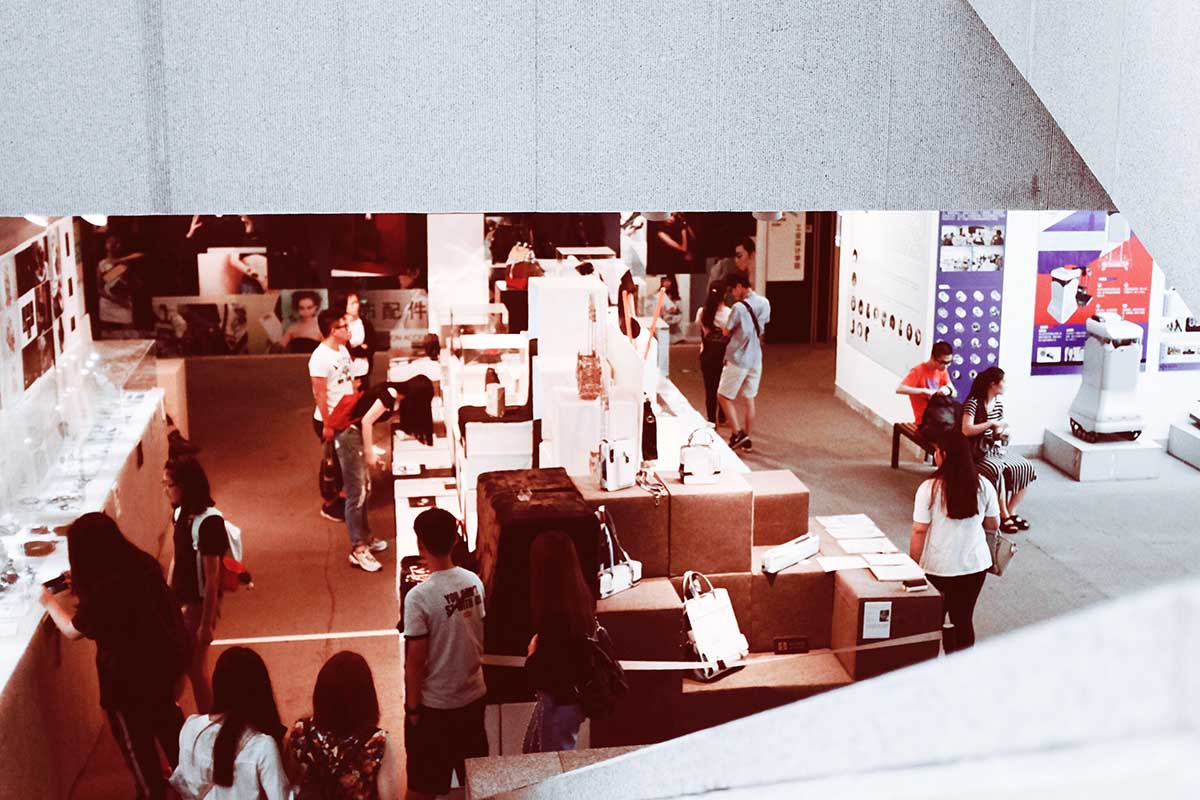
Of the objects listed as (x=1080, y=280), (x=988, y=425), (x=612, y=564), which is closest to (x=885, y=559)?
(x=612, y=564)

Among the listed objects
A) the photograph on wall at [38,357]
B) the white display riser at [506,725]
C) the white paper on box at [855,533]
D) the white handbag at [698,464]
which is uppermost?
the photograph on wall at [38,357]

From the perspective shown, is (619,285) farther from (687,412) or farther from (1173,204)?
(1173,204)

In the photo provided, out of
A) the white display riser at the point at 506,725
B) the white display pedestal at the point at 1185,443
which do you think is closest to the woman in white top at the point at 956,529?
the white display riser at the point at 506,725

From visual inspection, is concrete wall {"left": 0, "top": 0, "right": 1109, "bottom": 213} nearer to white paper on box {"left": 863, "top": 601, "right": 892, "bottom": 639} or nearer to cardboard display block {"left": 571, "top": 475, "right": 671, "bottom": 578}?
cardboard display block {"left": 571, "top": 475, "right": 671, "bottom": 578}

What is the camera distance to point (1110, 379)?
31.0 ft

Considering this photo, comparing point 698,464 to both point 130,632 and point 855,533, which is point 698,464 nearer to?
point 855,533

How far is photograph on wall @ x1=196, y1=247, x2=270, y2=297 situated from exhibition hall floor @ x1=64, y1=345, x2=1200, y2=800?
1.68 meters

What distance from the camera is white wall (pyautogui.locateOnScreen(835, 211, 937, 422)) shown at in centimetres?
995

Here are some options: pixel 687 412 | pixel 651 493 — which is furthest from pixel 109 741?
pixel 687 412

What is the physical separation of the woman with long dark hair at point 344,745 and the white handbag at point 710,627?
1.97 m

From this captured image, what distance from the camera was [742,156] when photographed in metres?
3.02

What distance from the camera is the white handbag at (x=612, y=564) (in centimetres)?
506

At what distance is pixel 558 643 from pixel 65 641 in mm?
2204

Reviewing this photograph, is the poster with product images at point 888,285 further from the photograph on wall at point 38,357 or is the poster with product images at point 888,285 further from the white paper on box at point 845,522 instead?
the photograph on wall at point 38,357
